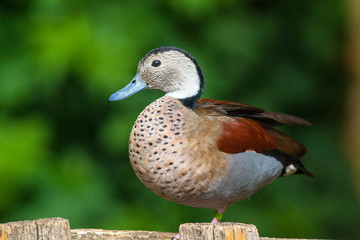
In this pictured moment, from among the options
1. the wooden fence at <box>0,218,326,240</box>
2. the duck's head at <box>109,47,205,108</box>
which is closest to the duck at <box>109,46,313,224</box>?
the duck's head at <box>109,47,205,108</box>

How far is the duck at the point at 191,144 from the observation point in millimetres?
2568

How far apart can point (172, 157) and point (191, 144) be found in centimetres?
10

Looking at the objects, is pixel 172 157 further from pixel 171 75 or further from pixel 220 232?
pixel 220 232

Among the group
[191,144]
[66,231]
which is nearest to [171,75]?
[191,144]

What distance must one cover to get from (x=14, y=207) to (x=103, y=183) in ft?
1.93

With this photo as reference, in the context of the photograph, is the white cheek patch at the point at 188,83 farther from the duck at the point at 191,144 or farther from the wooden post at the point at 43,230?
the wooden post at the point at 43,230

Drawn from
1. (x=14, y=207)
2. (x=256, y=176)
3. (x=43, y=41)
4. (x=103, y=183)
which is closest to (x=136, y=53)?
(x=43, y=41)

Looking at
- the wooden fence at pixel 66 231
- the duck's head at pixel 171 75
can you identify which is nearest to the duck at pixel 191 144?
the duck's head at pixel 171 75

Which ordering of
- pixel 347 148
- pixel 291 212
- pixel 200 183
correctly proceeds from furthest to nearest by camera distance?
pixel 347 148 → pixel 291 212 → pixel 200 183

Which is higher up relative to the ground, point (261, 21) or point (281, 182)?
point (261, 21)

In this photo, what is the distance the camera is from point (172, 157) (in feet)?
8.36

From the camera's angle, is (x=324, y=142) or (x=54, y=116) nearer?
(x=54, y=116)

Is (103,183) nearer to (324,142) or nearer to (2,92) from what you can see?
(2,92)

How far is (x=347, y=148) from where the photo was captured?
4.91 metres
